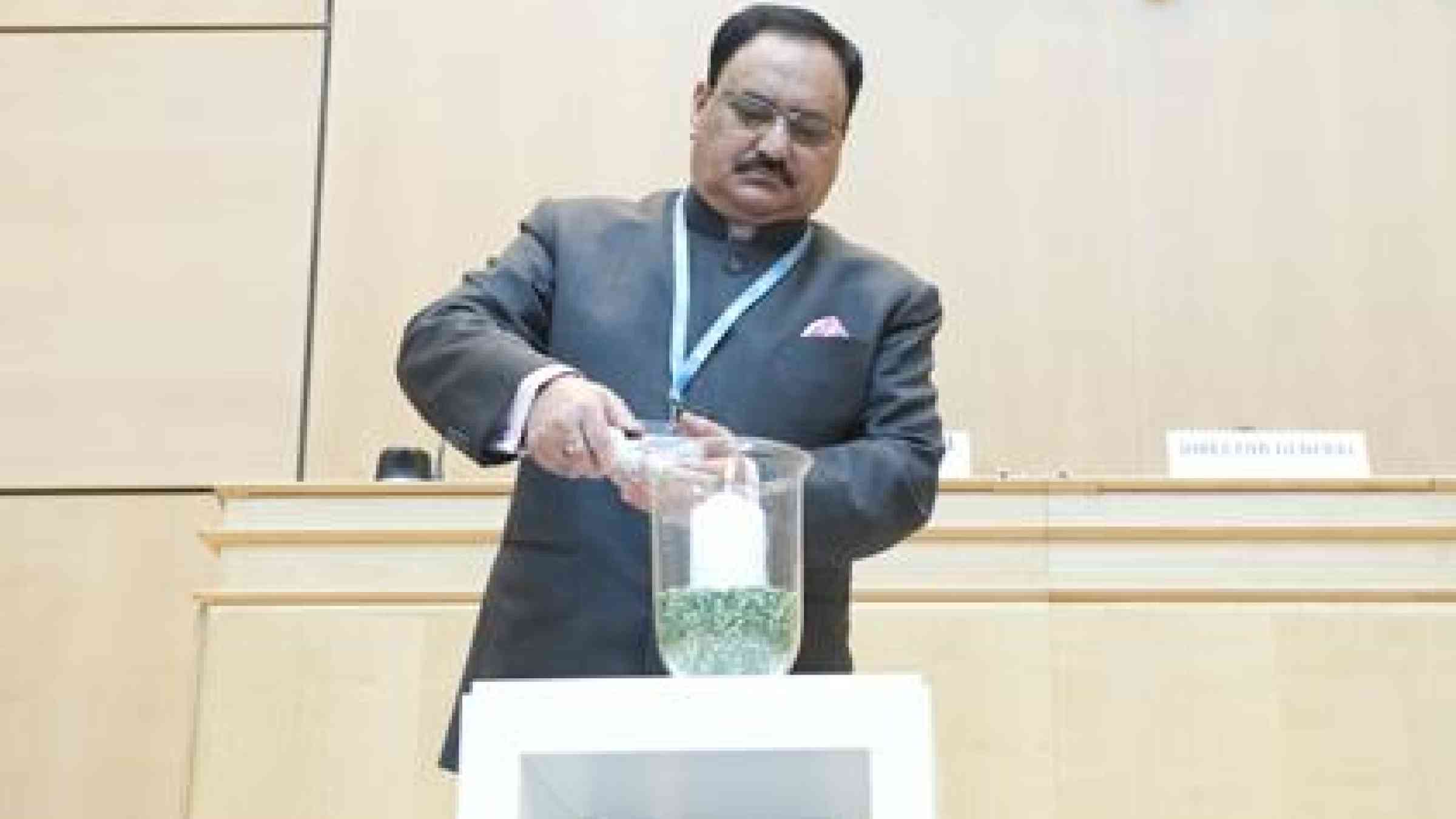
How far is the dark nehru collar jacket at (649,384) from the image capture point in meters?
1.33

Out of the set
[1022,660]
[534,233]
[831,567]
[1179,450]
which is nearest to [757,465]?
[831,567]

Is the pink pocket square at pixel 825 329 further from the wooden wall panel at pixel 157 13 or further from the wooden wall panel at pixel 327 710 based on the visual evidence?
the wooden wall panel at pixel 157 13

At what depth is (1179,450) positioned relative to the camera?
8.45ft

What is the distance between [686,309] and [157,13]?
256 centimetres

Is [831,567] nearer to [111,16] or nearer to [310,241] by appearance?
[310,241]

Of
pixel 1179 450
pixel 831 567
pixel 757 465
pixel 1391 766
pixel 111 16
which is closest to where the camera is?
pixel 757 465

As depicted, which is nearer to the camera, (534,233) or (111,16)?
(534,233)

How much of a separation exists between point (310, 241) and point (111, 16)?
65 cm

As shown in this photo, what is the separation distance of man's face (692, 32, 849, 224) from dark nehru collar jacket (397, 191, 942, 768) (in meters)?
0.04

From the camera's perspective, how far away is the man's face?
1.47 metres

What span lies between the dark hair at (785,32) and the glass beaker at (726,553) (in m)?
0.52

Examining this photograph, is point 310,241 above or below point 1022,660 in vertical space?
above

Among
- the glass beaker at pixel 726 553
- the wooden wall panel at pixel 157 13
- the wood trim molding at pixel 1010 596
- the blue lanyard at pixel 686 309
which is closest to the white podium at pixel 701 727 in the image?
the glass beaker at pixel 726 553

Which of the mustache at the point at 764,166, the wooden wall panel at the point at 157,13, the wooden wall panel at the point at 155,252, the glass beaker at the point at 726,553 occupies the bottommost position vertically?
the glass beaker at the point at 726,553
